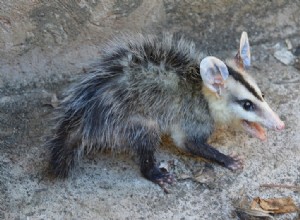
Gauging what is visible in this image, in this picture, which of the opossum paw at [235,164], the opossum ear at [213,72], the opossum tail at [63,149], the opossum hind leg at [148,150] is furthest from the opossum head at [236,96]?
the opossum tail at [63,149]

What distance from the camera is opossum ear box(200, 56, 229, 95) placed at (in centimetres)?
266

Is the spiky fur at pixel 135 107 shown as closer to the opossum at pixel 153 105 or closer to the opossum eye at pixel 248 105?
the opossum at pixel 153 105

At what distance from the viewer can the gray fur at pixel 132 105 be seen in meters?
2.72

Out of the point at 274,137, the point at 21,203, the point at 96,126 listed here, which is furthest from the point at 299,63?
the point at 21,203

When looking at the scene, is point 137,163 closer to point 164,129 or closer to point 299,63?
point 164,129

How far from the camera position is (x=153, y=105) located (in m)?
2.76

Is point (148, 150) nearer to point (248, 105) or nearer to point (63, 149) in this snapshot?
point (63, 149)

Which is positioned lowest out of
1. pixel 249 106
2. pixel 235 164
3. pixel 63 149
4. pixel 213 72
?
pixel 63 149

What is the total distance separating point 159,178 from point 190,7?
0.96 meters

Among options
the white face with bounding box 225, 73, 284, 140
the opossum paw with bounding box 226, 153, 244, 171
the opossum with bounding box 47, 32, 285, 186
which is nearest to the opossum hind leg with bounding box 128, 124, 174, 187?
the opossum with bounding box 47, 32, 285, 186

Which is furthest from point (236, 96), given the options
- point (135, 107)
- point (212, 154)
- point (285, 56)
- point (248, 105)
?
point (285, 56)

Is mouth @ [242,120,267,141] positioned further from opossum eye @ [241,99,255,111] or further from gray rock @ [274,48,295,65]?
gray rock @ [274,48,295,65]

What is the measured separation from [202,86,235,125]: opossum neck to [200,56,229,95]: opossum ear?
75mm

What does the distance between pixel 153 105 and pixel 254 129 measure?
528 millimetres
